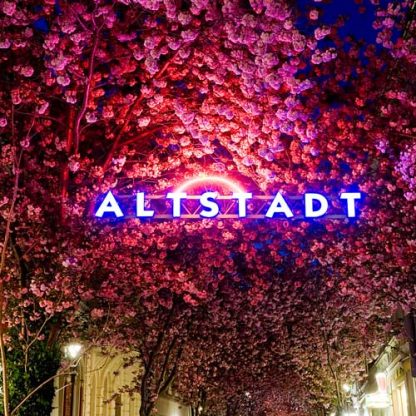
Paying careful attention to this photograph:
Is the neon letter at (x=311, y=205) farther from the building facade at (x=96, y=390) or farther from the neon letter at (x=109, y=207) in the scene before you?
the building facade at (x=96, y=390)

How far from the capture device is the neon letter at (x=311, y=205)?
1898 centimetres

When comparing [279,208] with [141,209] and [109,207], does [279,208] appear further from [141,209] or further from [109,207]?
[109,207]

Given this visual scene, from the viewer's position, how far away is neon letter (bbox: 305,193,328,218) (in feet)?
62.3

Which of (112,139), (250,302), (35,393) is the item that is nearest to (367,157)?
(112,139)

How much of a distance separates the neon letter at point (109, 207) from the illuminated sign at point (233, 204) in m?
0.32

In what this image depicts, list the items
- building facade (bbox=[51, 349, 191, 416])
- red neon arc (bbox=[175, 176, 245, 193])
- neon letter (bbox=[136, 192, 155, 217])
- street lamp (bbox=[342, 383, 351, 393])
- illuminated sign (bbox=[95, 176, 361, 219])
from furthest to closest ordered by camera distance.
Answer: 1. street lamp (bbox=[342, 383, 351, 393])
2. building facade (bbox=[51, 349, 191, 416])
3. illuminated sign (bbox=[95, 176, 361, 219])
4. neon letter (bbox=[136, 192, 155, 217])
5. red neon arc (bbox=[175, 176, 245, 193])

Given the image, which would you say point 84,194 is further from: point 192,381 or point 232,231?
point 192,381

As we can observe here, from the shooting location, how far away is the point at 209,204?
748 inches

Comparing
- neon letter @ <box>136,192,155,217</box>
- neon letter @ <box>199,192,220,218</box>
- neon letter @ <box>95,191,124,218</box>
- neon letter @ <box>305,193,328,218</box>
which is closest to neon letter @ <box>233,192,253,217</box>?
neon letter @ <box>199,192,220,218</box>

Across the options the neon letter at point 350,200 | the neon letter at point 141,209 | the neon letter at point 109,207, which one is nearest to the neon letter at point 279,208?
the neon letter at point 350,200

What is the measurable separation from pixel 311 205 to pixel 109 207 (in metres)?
5.13

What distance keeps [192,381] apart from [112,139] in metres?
23.3

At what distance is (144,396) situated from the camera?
25.3m

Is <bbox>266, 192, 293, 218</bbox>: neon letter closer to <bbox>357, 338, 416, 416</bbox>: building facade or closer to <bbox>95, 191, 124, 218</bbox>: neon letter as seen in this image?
<bbox>95, 191, 124, 218</bbox>: neon letter
